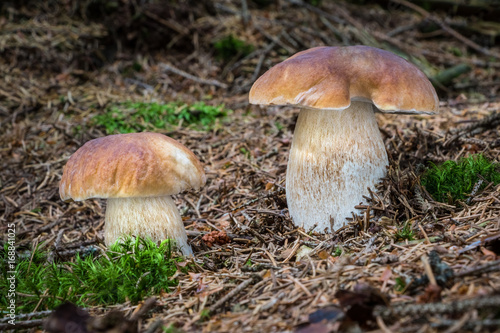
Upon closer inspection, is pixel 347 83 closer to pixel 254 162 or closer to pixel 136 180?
pixel 136 180

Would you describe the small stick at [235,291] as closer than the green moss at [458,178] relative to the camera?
Yes

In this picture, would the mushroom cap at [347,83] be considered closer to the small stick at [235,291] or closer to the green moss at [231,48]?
the small stick at [235,291]

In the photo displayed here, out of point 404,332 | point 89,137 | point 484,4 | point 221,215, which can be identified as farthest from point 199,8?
point 404,332

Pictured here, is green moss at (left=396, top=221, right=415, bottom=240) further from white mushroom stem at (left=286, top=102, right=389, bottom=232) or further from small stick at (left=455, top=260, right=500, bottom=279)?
small stick at (left=455, top=260, right=500, bottom=279)

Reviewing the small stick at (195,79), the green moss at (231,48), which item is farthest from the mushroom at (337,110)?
the green moss at (231,48)

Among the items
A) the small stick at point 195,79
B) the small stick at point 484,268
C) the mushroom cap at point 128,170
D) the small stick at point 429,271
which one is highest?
the small stick at point 195,79

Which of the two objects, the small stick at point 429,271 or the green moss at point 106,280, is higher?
the small stick at point 429,271

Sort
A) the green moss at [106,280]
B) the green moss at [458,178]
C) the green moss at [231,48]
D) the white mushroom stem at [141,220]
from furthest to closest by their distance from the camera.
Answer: the green moss at [231,48]
the green moss at [458,178]
the white mushroom stem at [141,220]
the green moss at [106,280]

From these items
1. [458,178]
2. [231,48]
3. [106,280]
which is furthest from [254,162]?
[231,48]

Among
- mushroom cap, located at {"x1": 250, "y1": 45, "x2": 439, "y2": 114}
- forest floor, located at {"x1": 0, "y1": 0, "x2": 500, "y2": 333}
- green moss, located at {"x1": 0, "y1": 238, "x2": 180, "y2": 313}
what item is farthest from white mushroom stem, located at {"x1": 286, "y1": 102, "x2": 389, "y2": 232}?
green moss, located at {"x1": 0, "y1": 238, "x2": 180, "y2": 313}
